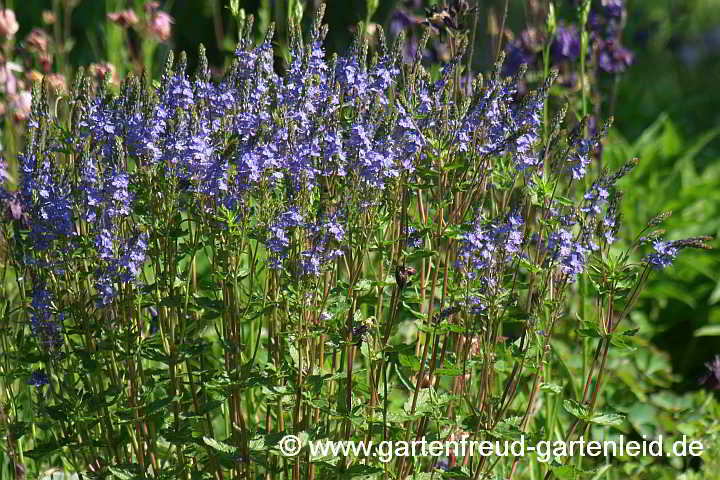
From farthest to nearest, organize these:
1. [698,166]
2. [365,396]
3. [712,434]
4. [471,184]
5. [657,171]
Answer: [698,166]
[657,171]
[712,434]
[365,396]
[471,184]

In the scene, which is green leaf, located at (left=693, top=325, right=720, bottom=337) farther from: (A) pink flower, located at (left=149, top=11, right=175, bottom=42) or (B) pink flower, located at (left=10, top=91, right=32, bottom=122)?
(B) pink flower, located at (left=10, top=91, right=32, bottom=122)

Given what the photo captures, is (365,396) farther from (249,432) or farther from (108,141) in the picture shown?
(108,141)

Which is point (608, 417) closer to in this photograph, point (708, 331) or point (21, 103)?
point (708, 331)

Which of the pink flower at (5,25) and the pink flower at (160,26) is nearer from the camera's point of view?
the pink flower at (5,25)


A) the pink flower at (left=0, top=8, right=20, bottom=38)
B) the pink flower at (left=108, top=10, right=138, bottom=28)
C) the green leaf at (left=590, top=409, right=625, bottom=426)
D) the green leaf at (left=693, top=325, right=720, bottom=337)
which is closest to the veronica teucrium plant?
the green leaf at (left=590, top=409, right=625, bottom=426)

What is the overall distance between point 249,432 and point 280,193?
0.70m

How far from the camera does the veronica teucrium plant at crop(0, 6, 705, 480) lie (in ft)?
7.06

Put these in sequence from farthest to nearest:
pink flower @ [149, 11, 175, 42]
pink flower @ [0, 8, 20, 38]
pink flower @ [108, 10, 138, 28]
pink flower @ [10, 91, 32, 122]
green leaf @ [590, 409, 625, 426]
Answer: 1. pink flower @ [149, 11, 175, 42]
2. pink flower @ [108, 10, 138, 28]
3. pink flower @ [0, 8, 20, 38]
4. pink flower @ [10, 91, 32, 122]
5. green leaf @ [590, 409, 625, 426]

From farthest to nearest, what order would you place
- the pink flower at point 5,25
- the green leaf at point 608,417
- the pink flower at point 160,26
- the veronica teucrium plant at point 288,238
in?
the pink flower at point 160,26 < the pink flower at point 5,25 < the green leaf at point 608,417 < the veronica teucrium plant at point 288,238

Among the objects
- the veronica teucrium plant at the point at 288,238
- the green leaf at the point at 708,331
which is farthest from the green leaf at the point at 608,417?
the green leaf at the point at 708,331

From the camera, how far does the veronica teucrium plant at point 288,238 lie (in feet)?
7.06

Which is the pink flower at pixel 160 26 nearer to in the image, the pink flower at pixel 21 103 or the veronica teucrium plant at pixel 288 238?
the pink flower at pixel 21 103

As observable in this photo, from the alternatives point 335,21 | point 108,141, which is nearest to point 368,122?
point 108,141

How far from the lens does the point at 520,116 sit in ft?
7.63
